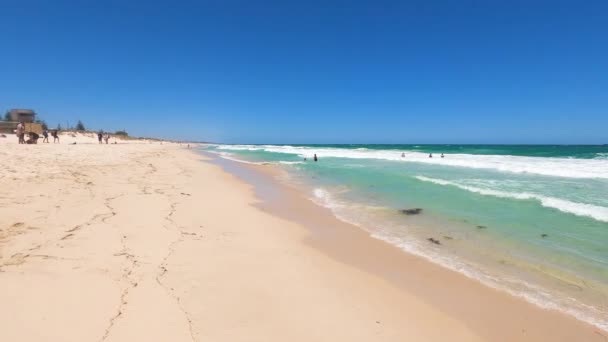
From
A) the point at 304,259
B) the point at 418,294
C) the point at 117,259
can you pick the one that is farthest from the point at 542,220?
the point at 117,259

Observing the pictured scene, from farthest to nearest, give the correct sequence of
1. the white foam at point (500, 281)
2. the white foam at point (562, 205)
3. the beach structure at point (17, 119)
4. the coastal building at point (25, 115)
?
the coastal building at point (25, 115), the beach structure at point (17, 119), the white foam at point (562, 205), the white foam at point (500, 281)

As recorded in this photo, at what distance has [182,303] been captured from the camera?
3148 mm

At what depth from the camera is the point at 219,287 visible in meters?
3.61

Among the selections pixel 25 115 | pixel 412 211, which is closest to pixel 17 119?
pixel 25 115

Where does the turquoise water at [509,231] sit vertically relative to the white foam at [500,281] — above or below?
above

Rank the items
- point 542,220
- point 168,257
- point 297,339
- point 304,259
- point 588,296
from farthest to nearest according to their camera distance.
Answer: point 542,220 < point 304,259 < point 168,257 < point 588,296 < point 297,339

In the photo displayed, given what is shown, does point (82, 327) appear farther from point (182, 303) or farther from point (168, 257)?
point (168, 257)

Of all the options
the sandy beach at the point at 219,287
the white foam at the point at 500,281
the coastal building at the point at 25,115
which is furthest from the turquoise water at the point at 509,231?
the coastal building at the point at 25,115

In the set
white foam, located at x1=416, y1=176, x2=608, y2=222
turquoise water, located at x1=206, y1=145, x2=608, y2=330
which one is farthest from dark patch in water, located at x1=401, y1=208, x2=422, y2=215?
white foam, located at x1=416, y1=176, x2=608, y2=222

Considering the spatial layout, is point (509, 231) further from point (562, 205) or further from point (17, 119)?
point (17, 119)

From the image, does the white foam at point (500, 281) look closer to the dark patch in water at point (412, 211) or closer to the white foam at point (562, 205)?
the dark patch in water at point (412, 211)

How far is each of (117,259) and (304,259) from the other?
8.44 feet

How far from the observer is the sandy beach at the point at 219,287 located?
2812mm

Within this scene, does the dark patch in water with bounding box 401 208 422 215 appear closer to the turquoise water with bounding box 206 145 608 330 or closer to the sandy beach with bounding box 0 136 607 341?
the turquoise water with bounding box 206 145 608 330
